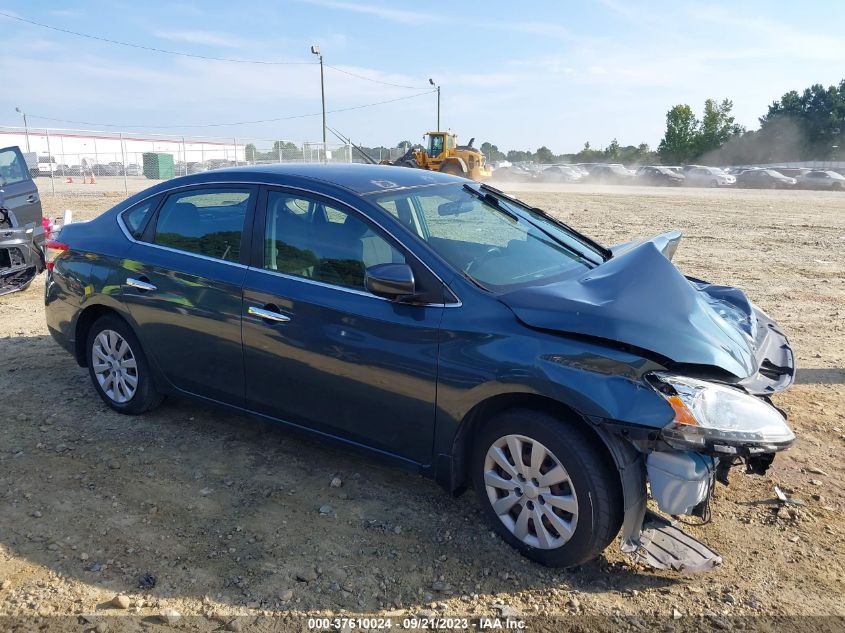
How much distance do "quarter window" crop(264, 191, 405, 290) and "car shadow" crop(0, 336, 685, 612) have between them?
945 mm

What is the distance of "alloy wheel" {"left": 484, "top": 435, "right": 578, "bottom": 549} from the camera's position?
2.88 meters

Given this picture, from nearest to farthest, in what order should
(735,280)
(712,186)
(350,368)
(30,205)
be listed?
(350,368) < (30,205) < (735,280) < (712,186)

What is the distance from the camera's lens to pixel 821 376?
17.5 ft

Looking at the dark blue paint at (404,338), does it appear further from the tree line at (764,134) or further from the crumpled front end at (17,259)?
the tree line at (764,134)

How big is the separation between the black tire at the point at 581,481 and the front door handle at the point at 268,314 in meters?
1.35

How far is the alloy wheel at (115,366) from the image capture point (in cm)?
447

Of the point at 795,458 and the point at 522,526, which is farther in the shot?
the point at 795,458

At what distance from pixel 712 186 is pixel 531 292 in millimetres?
43028

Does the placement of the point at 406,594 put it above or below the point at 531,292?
below

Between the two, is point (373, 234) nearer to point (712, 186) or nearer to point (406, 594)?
point (406, 594)

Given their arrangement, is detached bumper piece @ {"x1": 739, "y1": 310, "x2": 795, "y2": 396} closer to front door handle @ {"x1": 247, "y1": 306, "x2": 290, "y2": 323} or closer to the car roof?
the car roof

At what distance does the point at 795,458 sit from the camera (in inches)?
157

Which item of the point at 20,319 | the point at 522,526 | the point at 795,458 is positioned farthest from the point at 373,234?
the point at 20,319

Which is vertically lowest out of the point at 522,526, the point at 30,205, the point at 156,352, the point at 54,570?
the point at 54,570
